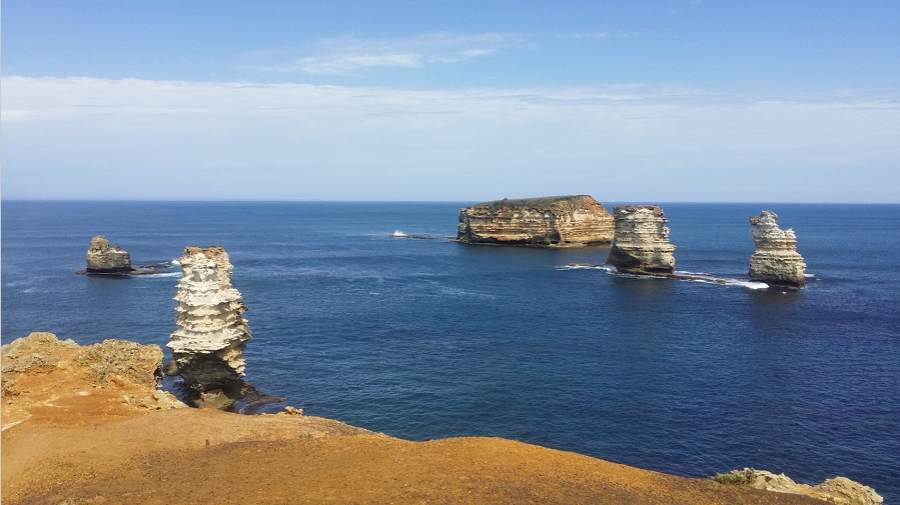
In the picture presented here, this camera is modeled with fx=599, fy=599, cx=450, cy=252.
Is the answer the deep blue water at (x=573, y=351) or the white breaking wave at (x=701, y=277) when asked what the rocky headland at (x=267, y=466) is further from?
the white breaking wave at (x=701, y=277)

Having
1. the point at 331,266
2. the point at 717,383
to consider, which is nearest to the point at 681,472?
the point at 717,383

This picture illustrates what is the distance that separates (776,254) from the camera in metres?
80.3

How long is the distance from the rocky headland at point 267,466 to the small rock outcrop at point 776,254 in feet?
211

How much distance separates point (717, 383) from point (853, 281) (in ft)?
188

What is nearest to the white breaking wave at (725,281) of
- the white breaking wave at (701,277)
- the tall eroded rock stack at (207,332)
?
the white breaking wave at (701,277)

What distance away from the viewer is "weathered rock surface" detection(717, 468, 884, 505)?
21812mm

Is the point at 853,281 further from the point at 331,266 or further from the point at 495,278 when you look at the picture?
the point at 331,266

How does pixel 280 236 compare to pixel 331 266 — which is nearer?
pixel 331 266

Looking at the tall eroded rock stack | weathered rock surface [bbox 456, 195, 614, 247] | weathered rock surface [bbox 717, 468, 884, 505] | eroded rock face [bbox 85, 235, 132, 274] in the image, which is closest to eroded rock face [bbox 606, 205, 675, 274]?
weathered rock surface [bbox 456, 195, 614, 247]

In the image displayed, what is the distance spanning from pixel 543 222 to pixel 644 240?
43.4m

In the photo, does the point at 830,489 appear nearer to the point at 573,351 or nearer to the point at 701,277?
the point at 573,351

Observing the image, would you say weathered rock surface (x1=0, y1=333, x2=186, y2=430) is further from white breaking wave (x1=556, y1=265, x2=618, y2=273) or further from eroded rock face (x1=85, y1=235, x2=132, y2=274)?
white breaking wave (x1=556, y1=265, x2=618, y2=273)

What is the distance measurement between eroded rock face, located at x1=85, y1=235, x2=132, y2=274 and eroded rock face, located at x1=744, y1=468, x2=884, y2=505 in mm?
91012

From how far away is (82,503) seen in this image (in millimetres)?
19031
